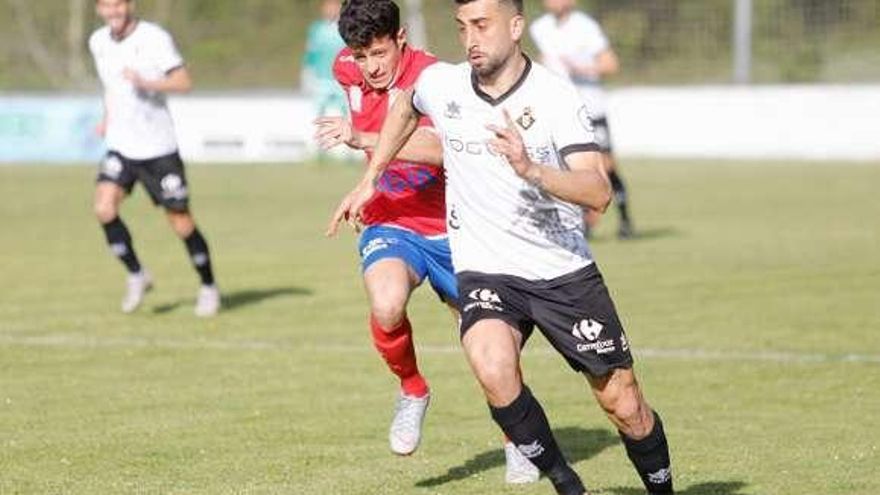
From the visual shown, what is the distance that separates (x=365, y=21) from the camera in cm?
845

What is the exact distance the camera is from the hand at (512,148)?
6.56m

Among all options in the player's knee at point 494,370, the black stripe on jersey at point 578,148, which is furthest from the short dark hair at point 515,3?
the player's knee at point 494,370

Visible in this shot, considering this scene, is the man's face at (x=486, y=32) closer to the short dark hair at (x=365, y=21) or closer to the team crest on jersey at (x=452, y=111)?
the team crest on jersey at (x=452, y=111)

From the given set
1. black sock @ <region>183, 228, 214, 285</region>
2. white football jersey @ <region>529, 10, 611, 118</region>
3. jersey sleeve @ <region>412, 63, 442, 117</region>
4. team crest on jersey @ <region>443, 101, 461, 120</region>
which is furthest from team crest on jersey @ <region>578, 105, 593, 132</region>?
white football jersey @ <region>529, 10, 611, 118</region>

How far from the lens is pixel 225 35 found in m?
38.6

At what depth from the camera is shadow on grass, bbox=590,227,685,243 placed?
2014cm

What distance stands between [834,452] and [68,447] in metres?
3.56

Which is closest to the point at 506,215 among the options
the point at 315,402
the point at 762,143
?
the point at 315,402

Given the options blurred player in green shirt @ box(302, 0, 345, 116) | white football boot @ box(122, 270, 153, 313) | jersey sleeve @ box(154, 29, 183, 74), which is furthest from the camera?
blurred player in green shirt @ box(302, 0, 345, 116)

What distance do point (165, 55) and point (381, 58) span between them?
5.92 metres

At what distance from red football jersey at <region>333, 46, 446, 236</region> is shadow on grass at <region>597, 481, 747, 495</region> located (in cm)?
144

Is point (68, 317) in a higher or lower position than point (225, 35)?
higher

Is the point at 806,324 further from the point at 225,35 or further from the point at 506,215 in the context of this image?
the point at 225,35

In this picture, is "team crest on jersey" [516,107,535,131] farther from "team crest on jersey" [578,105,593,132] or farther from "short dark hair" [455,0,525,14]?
"short dark hair" [455,0,525,14]
